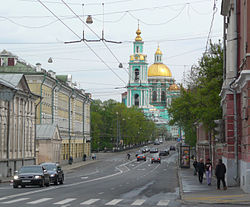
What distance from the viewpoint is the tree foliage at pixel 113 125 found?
138500 millimetres

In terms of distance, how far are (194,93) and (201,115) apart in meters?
6.00

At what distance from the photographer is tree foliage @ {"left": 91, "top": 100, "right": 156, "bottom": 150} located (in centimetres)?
13850

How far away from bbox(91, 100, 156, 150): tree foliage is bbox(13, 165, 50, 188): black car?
95.2 m

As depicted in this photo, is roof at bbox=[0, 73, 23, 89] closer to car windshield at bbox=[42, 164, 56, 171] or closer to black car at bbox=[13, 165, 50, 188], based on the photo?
car windshield at bbox=[42, 164, 56, 171]

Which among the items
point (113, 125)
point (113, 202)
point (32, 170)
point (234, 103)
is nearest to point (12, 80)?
point (32, 170)

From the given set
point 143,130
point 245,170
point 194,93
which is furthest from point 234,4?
point 143,130

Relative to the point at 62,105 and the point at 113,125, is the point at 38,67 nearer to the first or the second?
the point at 62,105

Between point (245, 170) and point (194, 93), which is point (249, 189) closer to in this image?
point (245, 170)

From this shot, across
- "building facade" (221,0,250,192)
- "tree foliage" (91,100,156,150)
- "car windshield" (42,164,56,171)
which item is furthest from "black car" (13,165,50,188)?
"tree foliage" (91,100,156,150)

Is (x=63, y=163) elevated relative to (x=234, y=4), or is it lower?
lower

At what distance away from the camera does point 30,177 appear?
1291 inches

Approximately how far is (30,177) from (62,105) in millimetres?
52792

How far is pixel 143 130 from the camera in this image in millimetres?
165625

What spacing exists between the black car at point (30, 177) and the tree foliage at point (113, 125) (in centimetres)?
9520
